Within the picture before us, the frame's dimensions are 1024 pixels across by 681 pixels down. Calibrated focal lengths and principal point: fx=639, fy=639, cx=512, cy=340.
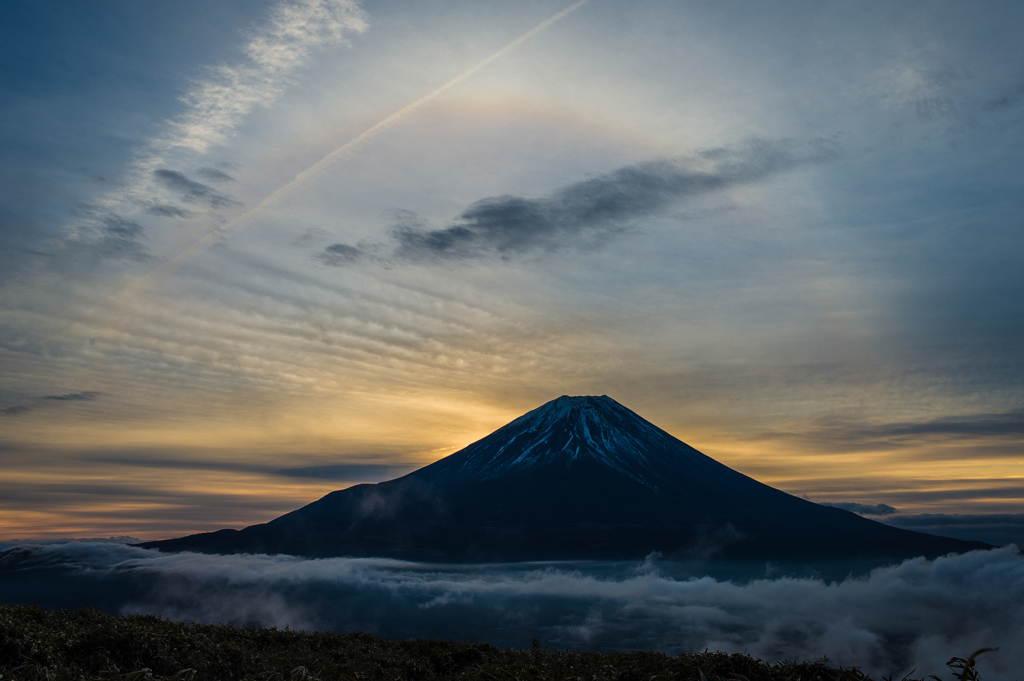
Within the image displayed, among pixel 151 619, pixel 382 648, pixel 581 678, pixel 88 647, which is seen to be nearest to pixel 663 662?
pixel 581 678

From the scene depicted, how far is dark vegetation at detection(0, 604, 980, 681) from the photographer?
1091 centimetres

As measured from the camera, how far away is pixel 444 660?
16.3 metres

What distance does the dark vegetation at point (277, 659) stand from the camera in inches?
430

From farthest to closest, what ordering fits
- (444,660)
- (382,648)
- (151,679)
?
(382,648) < (444,660) < (151,679)

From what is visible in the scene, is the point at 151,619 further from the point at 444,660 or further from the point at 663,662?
the point at 663,662

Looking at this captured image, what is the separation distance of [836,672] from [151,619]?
16.6 metres

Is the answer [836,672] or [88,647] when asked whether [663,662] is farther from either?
[88,647]

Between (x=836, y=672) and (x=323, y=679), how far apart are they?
31.2ft

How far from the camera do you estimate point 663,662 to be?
12422 mm

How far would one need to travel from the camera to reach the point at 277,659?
50.5ft

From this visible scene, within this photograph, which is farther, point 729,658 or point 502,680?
point 729,658

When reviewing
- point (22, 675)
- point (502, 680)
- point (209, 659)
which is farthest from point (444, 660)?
point (22, 675)

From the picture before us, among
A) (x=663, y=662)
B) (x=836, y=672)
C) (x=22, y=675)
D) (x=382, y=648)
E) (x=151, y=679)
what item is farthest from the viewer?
(x=382, y=648)

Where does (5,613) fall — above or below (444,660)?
above
